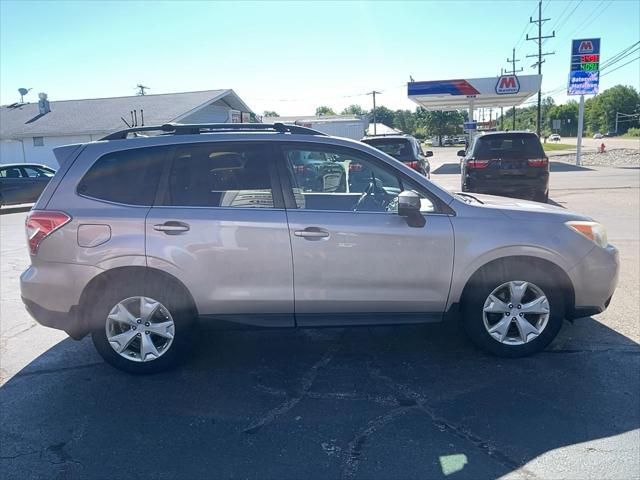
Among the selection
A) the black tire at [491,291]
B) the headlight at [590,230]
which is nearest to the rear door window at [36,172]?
the black tire at [491,291]

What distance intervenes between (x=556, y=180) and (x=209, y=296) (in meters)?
19.9

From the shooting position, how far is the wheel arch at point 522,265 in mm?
4133

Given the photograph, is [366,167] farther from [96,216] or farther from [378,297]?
[96,216]

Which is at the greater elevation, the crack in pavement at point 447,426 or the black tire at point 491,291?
the black tire at point 491,291

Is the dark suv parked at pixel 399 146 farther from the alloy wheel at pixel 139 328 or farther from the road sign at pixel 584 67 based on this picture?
the road sign at pixel 584 67

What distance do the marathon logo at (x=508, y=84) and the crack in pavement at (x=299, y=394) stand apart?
27.9 m

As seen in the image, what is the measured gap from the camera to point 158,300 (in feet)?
13.3

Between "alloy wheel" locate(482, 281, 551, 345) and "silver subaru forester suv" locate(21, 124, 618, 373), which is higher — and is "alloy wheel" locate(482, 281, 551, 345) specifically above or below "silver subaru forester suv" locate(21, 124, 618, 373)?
below

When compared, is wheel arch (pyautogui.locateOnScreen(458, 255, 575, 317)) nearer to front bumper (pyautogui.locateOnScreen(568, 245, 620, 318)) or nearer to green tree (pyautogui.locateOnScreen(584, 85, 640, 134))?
front bumper (pyautogui.locateOnScreen(568, 245, 620, 318))

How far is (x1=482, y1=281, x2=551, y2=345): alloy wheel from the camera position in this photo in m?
4.17

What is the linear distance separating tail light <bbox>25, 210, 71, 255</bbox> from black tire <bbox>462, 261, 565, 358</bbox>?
10.7 ft

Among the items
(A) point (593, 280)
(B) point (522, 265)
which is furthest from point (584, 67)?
(B) point (522, 265)

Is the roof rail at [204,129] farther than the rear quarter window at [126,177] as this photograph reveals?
Yes

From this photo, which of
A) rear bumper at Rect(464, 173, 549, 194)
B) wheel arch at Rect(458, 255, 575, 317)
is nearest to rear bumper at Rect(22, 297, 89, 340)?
wheel arch at Rect(458, 255, 575, 317)
